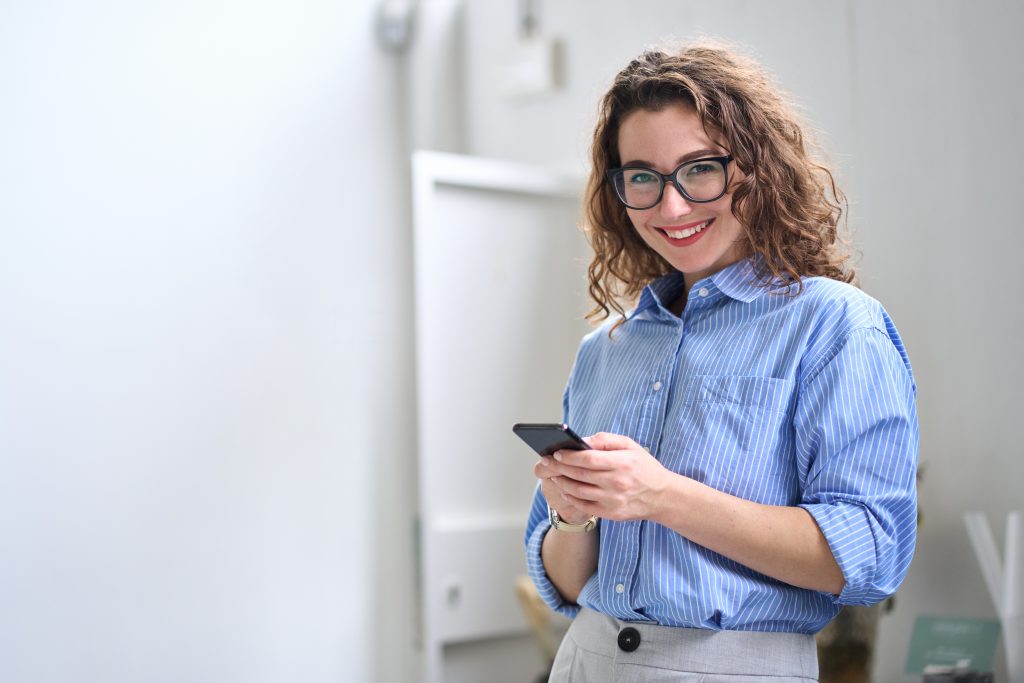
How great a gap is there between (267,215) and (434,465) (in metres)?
0.87

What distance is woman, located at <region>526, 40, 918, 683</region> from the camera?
3.47 feet

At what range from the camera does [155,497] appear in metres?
2.63

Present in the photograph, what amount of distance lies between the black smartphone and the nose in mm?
313

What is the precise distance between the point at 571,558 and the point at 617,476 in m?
0.25

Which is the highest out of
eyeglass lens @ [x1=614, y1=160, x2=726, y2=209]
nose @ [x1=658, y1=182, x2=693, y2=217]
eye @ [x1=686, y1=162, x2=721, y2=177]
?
eye @ [x1=686, y1=162, x2=721, y2=177]

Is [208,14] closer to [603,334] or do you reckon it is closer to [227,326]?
[227,326]

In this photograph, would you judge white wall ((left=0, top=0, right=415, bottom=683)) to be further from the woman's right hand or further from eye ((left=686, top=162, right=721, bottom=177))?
eye ((left=686, top=162, right=721, bottom=177))

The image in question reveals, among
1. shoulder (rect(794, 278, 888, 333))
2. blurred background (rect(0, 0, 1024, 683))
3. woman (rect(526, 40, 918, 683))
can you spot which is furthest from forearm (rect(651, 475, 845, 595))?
blurred background (rect(0, 0, 1024, 683))

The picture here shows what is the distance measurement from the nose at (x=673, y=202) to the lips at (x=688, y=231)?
33 millimetres

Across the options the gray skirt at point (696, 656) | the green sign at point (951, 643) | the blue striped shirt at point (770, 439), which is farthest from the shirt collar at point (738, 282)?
the green sign at point (951, 643)

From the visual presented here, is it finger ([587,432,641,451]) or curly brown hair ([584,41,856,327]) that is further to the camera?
curly brown hair ([584,41,856,327])

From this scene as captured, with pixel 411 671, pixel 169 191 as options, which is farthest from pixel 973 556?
pixel 169 191

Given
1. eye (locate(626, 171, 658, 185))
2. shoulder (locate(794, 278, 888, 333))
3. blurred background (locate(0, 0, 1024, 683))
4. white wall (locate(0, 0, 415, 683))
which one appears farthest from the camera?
white wall (locate(0, 0, 415, 683))

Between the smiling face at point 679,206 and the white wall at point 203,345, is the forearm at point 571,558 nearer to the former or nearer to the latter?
the smiling face at point 679,206
